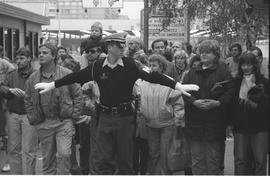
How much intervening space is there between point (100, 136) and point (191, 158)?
1.50 m

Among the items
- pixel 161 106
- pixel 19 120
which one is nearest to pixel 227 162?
pixel 161 106

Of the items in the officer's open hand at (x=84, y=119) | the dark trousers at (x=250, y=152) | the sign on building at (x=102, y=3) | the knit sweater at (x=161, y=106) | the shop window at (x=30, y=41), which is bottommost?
the dark trousers at (x=250, y=152)

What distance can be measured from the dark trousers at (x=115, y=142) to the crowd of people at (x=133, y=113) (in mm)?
12

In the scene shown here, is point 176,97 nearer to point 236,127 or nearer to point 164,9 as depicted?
point 236,127

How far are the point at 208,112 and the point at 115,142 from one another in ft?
4.09

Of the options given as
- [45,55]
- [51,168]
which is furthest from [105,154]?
[45,55]

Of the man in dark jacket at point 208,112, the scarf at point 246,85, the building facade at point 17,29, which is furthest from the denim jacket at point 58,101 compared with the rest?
the building facade at point 17,29

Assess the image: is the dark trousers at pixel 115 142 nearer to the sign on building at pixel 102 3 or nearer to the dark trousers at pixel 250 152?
the dark trousers at pixel 250 152

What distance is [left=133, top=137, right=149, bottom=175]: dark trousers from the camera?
916 centimetres

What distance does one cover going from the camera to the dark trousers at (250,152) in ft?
24.3

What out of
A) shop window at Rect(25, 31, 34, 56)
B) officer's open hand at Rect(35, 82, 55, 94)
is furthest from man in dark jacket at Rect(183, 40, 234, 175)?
shop window at Rect(25, 31, 34, 56)

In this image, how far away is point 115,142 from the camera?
7.38 metres

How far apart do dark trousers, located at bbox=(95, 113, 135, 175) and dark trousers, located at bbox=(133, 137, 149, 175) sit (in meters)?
1.73

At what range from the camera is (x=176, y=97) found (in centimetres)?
839
